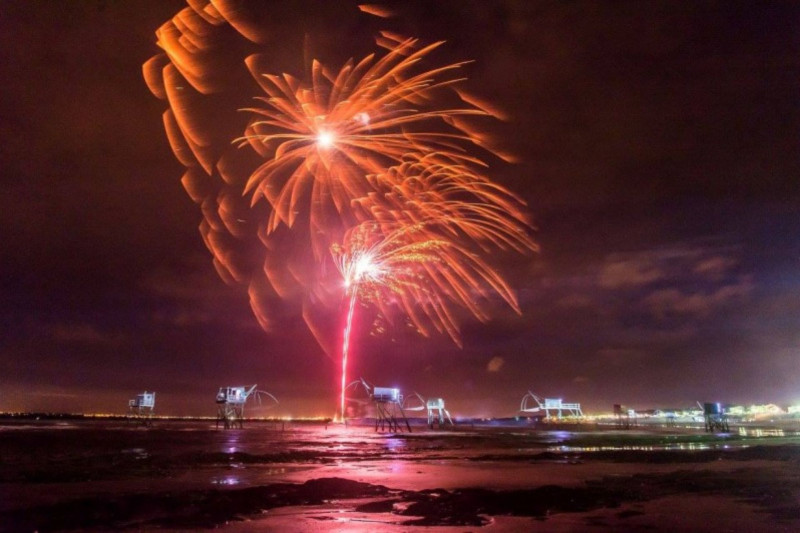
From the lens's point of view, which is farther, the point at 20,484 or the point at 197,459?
the point at 197,459

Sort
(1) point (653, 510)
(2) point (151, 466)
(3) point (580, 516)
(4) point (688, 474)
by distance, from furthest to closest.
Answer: (2) point (151, 466), (4) point (688, 474), (1) point (653, 510), (3) point (580, 516)

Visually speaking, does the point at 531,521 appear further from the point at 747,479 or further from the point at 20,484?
the point at 20,484

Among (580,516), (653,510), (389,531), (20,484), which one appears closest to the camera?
(389,531)

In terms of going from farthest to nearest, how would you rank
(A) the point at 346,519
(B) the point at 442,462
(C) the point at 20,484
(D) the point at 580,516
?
1. (B) the point at 442,462
2. (C) the point at 20,484
3. (D) the point at 580,516
4. (A) the point at 346,519

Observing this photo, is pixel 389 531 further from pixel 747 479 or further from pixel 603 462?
pixel 603 462

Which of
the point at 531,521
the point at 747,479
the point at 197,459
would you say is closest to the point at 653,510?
the point at 531,521

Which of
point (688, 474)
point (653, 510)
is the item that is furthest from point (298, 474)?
point (688, 474)
